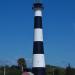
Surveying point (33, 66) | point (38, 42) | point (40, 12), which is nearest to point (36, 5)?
point (40, 12)

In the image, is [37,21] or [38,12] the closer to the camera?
[37,21]

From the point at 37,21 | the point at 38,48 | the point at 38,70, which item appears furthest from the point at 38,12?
the point at 38,70

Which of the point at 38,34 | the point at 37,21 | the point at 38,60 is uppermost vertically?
the point at 37,21

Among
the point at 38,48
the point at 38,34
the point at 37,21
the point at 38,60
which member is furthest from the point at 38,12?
the point at 38,60

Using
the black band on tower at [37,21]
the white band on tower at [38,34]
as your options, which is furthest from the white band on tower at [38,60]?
the black band on tower at [37,21]

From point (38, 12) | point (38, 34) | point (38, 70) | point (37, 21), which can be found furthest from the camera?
point (38, 12)

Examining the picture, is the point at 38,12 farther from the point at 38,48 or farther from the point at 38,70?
the point at 38,70

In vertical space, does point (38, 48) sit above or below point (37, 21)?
below

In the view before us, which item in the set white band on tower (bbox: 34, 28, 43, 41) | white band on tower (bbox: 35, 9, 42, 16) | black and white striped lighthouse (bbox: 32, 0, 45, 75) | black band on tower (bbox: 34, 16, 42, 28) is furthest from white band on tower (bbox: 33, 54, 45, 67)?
white band on tower (bbox: 35, 9, 42, 16)

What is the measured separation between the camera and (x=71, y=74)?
1303 inches

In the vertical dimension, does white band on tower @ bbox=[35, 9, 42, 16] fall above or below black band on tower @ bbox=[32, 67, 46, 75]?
above

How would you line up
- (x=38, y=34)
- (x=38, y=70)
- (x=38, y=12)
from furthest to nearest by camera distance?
(x=38, y=12) < (x=38, y=34) < (x=38, y=70)

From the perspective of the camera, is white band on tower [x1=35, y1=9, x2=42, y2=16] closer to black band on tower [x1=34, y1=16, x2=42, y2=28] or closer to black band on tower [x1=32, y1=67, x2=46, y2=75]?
black band on tower [x1=34, y1=16, x2=42, y2=28]

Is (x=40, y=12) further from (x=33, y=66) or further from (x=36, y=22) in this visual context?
(x=33, y=66)
